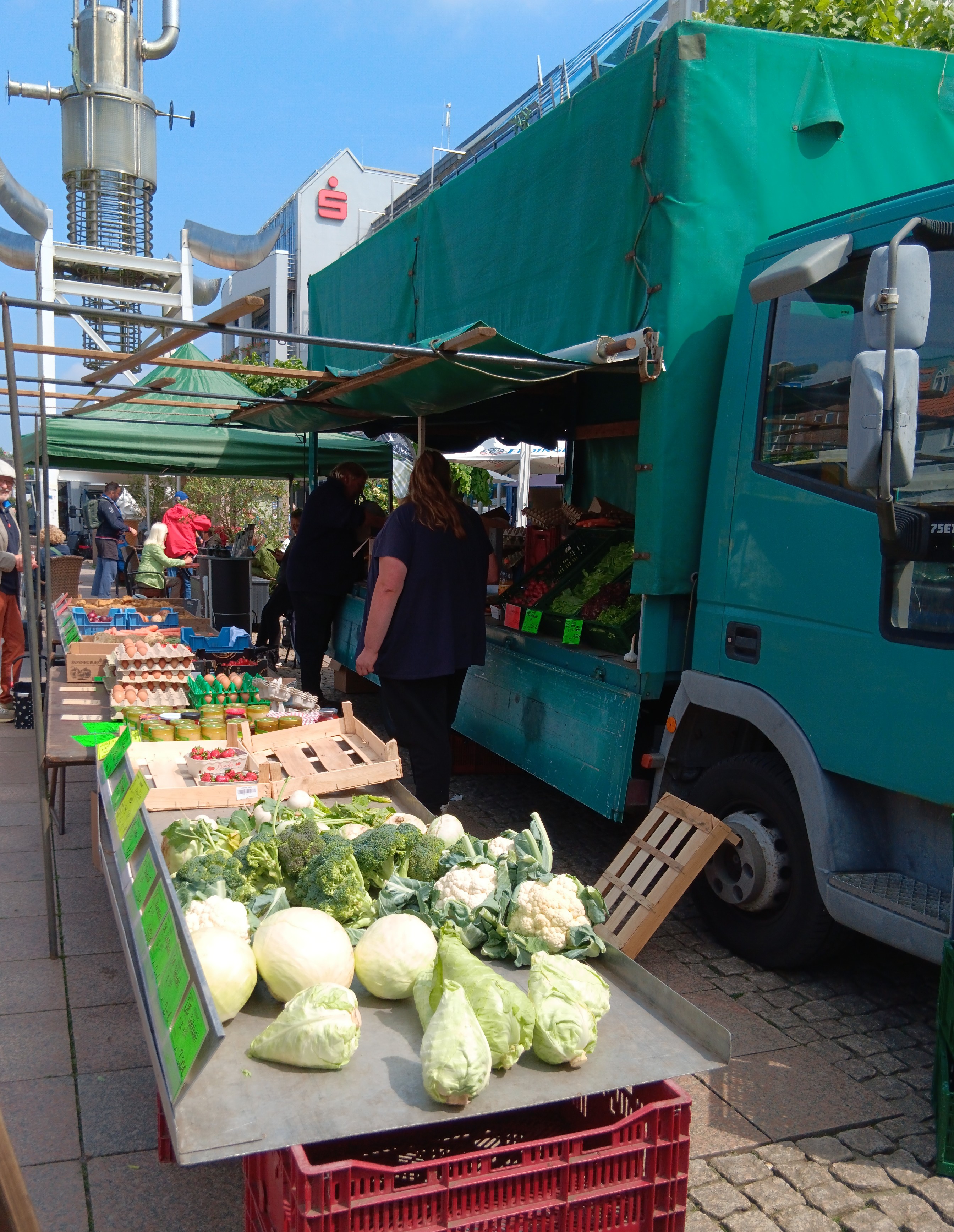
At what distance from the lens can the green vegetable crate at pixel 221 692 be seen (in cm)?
521

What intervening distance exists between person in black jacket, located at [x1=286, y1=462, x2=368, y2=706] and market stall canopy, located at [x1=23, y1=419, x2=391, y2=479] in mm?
1492

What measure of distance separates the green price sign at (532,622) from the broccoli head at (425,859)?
266 cm

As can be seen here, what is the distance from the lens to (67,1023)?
139 inches

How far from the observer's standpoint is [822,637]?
3.50 meters

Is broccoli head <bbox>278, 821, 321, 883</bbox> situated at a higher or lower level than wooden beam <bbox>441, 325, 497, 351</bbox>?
lower

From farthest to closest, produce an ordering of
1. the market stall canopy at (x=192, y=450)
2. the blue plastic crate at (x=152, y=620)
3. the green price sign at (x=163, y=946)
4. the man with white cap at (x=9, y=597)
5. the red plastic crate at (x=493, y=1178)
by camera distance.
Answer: the market stall canopy at (x=192, y=450) < the man with white cap at (x=9, y=597) < the blue plastic crate at (x=152, y=620) < the green price sign at (x=163, y=946) < the red plastic crate at (x=493, y=1178)

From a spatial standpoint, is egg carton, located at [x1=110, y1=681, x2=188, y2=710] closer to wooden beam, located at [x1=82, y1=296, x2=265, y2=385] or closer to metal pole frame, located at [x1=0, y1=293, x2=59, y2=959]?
metal pole frame, located at [x1=0, y1=293, x2=59, y2=959]

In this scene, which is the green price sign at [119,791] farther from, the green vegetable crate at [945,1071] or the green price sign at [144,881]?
the green vegetable crate at [945,1071]

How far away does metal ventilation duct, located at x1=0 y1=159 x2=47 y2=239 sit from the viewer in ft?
89.2

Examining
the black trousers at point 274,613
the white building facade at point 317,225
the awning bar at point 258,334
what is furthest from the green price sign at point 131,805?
the white building facade at point 317,225

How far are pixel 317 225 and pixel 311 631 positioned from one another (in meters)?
50.0

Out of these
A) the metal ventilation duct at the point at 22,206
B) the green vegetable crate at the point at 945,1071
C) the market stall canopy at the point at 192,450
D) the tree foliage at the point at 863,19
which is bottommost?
the green vegetable crate at the point at 945,1071

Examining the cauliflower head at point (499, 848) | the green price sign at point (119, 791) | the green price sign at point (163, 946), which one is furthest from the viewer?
the green price sign at point (119, 791)

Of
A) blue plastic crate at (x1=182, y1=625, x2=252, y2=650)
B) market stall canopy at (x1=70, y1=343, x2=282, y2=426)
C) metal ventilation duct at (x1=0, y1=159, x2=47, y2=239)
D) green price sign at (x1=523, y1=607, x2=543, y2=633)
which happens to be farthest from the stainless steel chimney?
green price sign at (x1=523, y1=607, x2=543, y2=633)
